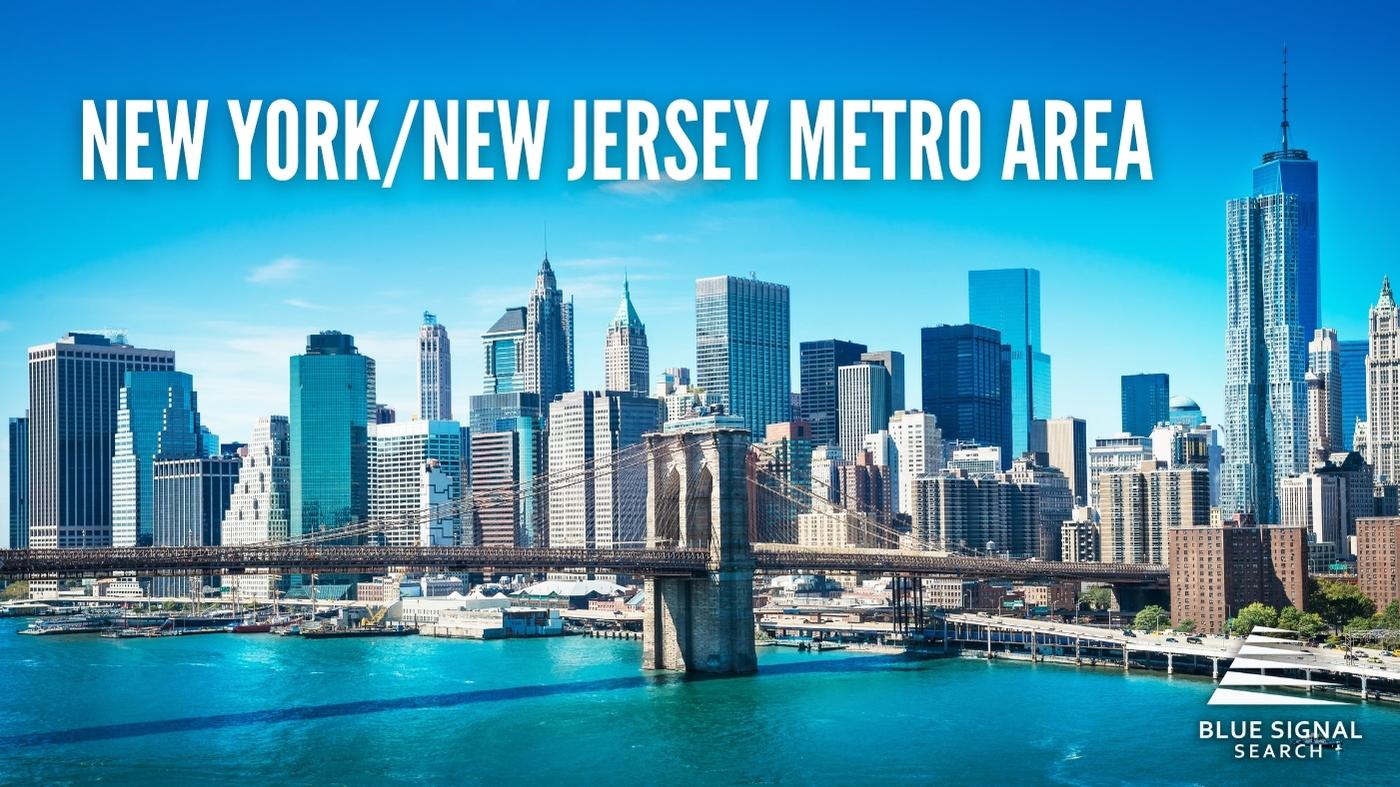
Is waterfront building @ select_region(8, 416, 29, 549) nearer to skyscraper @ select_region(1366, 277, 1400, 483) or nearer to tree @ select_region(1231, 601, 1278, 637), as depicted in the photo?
skyscraper @ select_region(1366, 277, 1400, 483)

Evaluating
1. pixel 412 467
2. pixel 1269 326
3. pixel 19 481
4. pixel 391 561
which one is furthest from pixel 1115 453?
pixel 391 561

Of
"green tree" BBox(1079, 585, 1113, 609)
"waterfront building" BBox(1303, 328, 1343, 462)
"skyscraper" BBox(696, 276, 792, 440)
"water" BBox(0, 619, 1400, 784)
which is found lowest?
"green tree" BBox(1079, 585, 1113, 609)

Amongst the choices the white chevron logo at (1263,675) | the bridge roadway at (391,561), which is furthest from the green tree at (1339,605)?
the bridge roadway at (391,561)

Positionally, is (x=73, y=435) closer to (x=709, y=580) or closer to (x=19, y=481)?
(x=19, y=481)

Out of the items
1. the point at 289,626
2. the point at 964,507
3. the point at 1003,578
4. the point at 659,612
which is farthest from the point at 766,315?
the point at 659,612

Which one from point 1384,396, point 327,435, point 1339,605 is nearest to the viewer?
point 1339,605

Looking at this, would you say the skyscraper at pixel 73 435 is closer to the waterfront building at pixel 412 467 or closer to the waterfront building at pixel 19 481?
the waterfront building at pixel 19 481

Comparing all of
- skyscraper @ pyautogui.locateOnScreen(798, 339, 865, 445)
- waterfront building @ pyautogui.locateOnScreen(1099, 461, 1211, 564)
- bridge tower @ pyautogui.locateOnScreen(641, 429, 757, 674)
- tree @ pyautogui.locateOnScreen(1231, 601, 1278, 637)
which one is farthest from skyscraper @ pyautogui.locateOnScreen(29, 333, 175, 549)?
tree @ pyautogui.locateOnScreen(1231, 601, 1278, 637)
